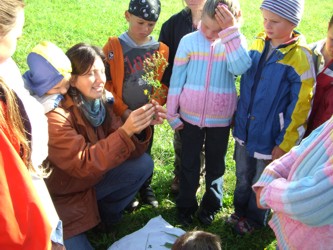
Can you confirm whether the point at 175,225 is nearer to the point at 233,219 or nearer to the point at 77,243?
the point at 233,219

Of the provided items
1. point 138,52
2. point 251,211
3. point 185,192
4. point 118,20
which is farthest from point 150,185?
point 118,20

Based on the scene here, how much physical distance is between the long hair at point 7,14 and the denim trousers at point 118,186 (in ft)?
5.62

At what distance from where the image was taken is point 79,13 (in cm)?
962

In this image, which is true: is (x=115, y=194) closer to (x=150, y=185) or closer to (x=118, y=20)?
(x=150, y=185)

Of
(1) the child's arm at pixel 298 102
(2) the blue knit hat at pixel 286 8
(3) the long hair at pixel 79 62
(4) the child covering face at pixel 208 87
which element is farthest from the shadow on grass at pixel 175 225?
(2) the blue knit hat at pixel 286 8

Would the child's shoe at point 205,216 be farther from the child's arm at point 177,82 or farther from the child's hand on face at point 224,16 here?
the child's hand on face at point 224,16

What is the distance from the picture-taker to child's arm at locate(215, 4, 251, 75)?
9.05ft

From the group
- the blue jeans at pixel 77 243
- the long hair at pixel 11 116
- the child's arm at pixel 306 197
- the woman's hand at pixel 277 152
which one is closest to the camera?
the child's arm at pixel 306 197

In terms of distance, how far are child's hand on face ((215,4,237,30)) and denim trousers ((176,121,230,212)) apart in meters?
0.86

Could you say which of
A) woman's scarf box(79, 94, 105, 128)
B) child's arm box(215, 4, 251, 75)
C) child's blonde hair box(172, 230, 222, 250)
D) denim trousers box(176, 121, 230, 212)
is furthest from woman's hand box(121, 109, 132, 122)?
child's blonde hair box(172, 230, 222, 250)

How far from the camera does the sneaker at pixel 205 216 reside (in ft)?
11.5

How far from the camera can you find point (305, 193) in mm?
1546

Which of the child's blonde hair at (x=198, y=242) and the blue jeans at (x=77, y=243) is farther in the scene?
the blue jeans at (x=77, y=243)

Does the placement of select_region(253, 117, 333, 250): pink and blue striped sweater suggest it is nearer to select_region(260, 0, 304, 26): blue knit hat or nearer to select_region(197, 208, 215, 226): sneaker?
select_region(260, 0, 304, 26): blue knit hat
